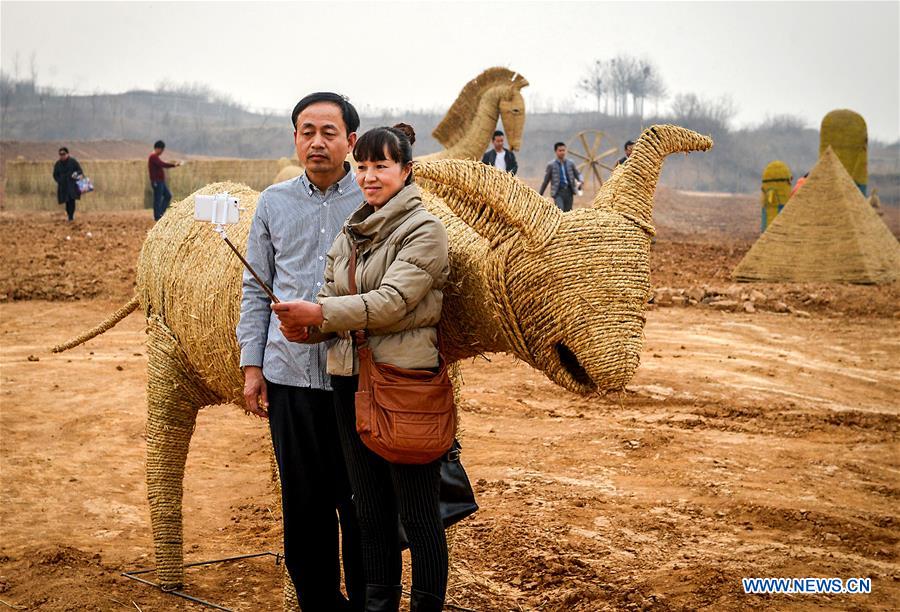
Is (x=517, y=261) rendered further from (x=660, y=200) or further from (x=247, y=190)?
(x=660, y=200)

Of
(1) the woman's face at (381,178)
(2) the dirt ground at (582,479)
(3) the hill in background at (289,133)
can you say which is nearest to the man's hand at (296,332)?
(1) the woman's face at (381,178)

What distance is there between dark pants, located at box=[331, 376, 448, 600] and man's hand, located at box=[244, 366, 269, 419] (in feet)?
1.29

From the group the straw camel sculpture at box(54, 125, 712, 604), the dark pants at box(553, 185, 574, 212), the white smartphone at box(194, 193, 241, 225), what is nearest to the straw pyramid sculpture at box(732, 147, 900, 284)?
the dark pants at box(553, 185, 574, 212)

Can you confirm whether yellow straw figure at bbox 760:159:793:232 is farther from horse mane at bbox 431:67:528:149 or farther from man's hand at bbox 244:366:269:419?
man's hand at bbox 244:366:269:419

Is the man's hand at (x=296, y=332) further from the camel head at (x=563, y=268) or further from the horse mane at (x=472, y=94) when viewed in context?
the horse mane at (x=472, y=94)

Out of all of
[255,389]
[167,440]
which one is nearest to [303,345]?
[255,389]

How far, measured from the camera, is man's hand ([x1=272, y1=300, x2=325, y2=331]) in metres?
2.75

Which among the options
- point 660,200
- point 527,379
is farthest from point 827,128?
point 660,200

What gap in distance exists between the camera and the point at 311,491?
3.35 m

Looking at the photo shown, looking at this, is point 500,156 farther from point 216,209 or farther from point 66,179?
point 66,179

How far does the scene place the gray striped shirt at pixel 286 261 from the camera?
3277 millimetres

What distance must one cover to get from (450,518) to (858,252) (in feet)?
38.7

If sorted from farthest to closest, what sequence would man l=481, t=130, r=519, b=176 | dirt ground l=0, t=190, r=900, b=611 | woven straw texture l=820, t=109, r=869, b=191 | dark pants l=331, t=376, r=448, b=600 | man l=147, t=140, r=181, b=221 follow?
man l=147, t=140, r=181, b=221 → woven straw texture l=820, t=109, r=869, b=191 → man l=481, t=130, r=519, b=176 → dirt ground l=0, t=190, r=900, b=611 → dark pants l=331, t=376, r=448, b=600

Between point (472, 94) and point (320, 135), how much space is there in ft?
24.5
